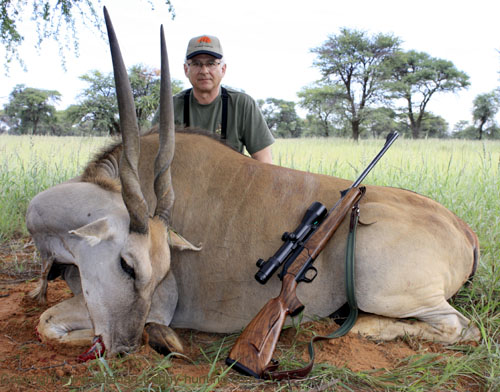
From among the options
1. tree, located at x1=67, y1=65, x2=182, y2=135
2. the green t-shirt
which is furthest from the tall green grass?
tree, located at x1=67, y1=65, x2=182, y2=135

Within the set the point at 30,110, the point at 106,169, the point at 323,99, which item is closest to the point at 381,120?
the point at 323,99

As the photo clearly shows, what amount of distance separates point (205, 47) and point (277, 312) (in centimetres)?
294

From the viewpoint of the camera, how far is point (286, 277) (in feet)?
8.00

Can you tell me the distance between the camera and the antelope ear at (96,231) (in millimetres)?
2180

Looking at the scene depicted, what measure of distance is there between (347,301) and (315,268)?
0.97ft

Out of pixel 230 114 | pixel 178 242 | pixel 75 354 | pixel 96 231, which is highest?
pixel 230 114

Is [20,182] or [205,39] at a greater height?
[205,39]

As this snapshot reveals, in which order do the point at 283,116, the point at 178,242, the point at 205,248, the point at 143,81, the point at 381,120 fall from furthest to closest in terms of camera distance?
the point at 283,116 → the point at 381,120 → the point at 143,81 → the point at 205,248 → the point at 178,242

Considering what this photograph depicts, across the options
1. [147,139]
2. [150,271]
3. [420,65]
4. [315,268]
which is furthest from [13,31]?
[420,65]

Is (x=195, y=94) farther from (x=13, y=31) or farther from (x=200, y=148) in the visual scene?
(x=13, y=31)

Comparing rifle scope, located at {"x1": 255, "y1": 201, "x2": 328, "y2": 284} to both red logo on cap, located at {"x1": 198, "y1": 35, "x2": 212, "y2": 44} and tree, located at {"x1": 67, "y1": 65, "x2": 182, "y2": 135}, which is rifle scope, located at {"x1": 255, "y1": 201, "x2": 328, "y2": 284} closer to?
red logo on cap, located at {"x1": 198, "y1": 35, "x2": 212, "y2": 44}

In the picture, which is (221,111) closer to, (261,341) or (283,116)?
(261,341)

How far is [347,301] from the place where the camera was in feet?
8.45

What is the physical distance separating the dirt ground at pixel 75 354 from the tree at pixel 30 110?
3310 cm
